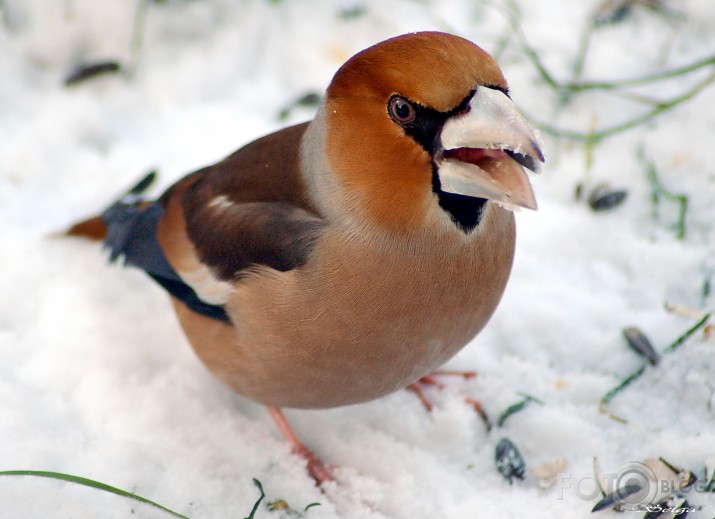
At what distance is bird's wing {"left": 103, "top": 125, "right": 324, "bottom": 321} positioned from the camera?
7.50 ft

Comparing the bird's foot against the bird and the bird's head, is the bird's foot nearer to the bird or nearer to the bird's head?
the bird

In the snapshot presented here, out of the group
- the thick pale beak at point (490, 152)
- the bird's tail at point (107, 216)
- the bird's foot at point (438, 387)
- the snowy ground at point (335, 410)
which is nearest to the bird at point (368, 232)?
the thick pale beak at point (490, 152)

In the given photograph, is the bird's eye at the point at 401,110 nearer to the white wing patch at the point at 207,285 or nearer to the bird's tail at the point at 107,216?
the white wing patch at the point at 207,285

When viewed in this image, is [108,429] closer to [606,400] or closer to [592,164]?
[606,400]

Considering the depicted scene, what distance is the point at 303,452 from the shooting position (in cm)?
260

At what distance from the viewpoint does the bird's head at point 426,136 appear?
1.90 meters

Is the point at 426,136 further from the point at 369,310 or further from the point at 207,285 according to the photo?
the point at 207,285

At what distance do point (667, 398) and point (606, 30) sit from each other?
2.02 meters

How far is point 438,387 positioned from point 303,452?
20.6 inches

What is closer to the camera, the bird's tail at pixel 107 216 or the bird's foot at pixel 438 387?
the bird's foot at pixel 438 387

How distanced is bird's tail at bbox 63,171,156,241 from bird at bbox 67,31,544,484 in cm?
61

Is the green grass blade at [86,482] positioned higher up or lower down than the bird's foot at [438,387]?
higher up

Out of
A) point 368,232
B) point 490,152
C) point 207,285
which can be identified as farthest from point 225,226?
point 490,152

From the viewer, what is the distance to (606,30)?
3.95m
